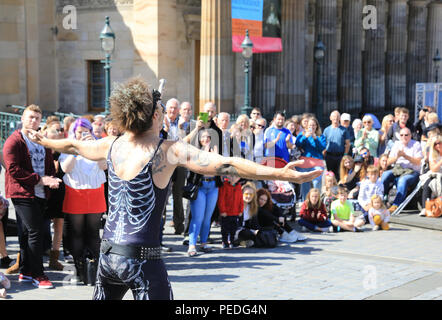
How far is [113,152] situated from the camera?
462 centimetres

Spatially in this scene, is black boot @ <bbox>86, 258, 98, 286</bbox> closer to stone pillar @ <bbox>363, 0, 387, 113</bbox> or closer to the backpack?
the backpack

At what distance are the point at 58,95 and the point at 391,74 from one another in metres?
19.5

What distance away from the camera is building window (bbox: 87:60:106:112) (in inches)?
1014

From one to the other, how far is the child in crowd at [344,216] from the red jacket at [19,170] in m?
5.47

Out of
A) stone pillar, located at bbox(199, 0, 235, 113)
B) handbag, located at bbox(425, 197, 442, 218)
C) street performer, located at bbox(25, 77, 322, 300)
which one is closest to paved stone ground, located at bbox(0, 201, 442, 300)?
handbag, located at bbox(425, 197, 442, 218)

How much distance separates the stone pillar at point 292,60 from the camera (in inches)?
1052

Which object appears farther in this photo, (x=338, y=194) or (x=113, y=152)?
(x=338, y=194)

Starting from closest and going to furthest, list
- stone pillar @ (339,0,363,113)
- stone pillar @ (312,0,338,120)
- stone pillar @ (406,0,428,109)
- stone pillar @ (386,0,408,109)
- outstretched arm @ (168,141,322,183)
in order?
outstretched arm @ (168,141,322,183), stone pillar @ (312,0,338,120), stone pillar @ (339,0,363,113), stone pillar @ (386,0,408,109), stone pillar @ (406,0,428,109)

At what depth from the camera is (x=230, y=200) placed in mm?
10297

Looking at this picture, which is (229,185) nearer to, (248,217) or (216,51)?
(248,217)

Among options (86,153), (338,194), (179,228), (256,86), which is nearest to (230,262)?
(179,228)

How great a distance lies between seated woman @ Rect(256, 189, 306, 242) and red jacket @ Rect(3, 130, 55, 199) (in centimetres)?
384
